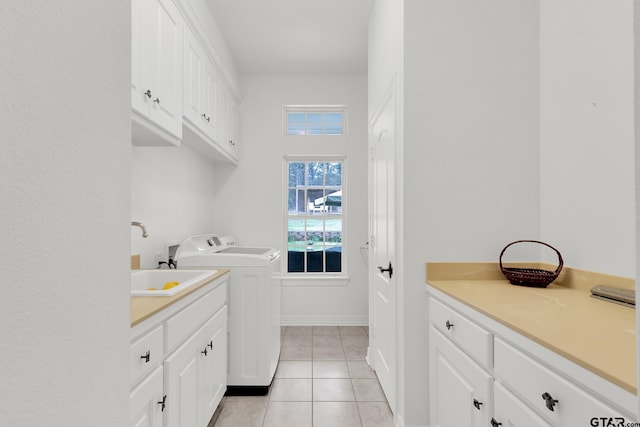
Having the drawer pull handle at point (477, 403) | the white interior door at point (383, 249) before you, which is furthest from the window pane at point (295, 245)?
the drawer pull handle at point (477, 403)

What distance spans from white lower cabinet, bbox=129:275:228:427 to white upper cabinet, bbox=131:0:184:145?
0.90 meters

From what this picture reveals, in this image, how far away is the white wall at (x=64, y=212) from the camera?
17.0 inches

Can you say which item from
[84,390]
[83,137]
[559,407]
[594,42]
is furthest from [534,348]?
[594,42]

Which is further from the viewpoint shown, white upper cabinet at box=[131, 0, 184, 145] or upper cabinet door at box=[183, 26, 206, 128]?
upper cabinet door at box=[183, 26, 206, 128]

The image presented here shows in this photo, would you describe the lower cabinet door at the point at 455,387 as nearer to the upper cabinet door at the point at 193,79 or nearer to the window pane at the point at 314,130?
the upper cabinet door at the point at 193,79

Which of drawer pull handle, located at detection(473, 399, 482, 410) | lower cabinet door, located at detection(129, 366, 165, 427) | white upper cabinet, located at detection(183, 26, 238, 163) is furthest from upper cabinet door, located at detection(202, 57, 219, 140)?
drawer pull handle, located at detection(473, 399, 482, 410)

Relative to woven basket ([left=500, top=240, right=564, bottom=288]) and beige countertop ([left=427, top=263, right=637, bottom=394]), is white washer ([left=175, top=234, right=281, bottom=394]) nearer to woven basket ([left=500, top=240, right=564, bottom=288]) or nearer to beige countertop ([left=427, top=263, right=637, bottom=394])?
beige countertop ([left=427, top=263, right=637, bottom=394])

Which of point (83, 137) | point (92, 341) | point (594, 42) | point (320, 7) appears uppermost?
point (320, 7)

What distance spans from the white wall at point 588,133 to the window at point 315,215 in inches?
100

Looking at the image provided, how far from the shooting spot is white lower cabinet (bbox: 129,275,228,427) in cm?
120

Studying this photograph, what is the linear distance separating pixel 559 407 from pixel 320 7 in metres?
2.97

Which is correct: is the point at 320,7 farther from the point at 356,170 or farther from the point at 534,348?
the point at 534,348

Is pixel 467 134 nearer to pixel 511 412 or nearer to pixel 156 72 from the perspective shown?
pixel 511 412

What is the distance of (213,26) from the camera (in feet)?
9.28
